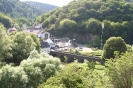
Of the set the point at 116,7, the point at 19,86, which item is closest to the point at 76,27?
the point at 116,7

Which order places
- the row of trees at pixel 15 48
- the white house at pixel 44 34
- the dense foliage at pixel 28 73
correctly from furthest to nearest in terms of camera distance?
the white house at pixel 44 34
the row of trees at pixel 15 48
the dense foliage at pixel 28 73

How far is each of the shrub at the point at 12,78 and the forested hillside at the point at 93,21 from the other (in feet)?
218

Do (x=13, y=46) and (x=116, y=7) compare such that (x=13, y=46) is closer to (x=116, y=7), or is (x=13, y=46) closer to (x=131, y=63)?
(x=131, y=63)

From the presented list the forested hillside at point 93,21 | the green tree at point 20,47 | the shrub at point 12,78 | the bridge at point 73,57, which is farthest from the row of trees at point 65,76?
the forested hillside at point 93,21

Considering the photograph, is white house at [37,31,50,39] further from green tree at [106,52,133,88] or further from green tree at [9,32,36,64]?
green tree at [106,52,133,88]

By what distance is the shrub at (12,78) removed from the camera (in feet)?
83.9

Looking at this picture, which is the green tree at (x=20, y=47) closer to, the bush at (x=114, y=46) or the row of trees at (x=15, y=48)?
the row of trees at (x=15, y=48)

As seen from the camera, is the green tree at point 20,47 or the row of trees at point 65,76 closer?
the row of trees at point 65,76

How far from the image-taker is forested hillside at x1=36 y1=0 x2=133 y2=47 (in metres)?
98.0

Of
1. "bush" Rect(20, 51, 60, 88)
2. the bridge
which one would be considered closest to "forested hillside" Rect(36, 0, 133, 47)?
the bridge

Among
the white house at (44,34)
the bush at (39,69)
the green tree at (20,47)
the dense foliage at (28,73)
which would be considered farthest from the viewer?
the white house at (44,34)

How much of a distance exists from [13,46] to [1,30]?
18.6 feet

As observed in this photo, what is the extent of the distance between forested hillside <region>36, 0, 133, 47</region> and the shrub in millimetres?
66442

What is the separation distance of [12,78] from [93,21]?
76141mm
